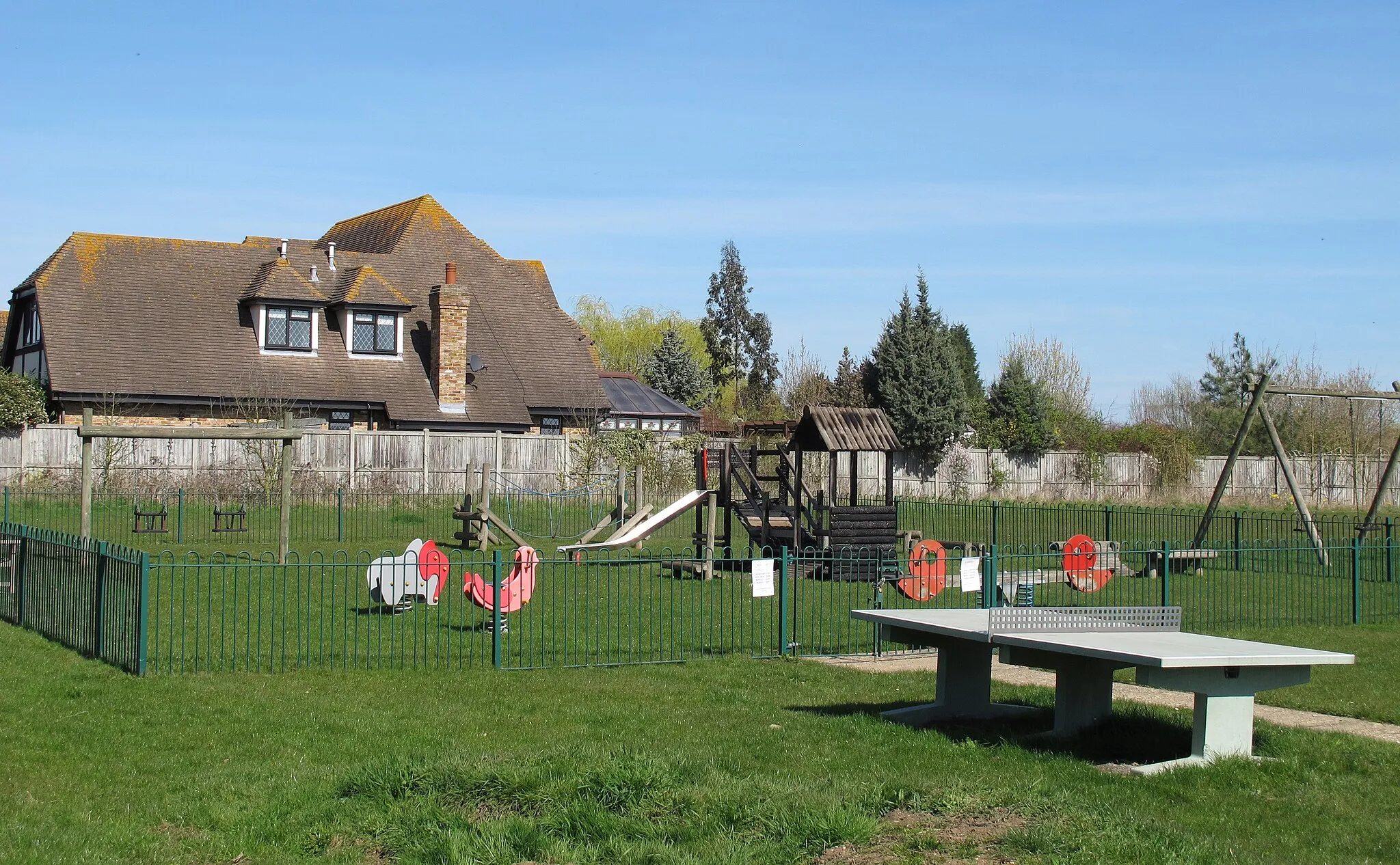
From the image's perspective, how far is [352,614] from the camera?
15836 millimetres

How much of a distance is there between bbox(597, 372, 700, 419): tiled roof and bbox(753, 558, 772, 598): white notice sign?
33133mm

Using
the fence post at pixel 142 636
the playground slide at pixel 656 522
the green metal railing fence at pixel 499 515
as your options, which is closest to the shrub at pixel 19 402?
the green metal railing fence at pixel 499 515

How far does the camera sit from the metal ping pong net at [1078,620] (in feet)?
31.4

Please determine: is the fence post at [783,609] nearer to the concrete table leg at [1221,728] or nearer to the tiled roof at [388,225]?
the concrete table leg at [1221,728]

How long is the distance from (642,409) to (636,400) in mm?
1023

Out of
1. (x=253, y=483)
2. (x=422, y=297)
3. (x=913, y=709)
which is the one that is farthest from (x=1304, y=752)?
(x=422, y=297)

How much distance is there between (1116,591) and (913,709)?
10038 mm

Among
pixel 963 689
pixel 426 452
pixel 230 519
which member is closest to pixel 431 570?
pixel 963 689

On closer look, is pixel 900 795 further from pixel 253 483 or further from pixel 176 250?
pixel 176 250

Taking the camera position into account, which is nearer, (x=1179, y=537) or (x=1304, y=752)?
(x=1304, y=752)

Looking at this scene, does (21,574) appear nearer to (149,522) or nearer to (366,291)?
(149,522)

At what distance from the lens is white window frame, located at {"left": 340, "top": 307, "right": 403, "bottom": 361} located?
38.1 metres

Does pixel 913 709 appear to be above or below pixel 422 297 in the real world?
below

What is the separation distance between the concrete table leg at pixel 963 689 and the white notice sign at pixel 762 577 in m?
2.97
